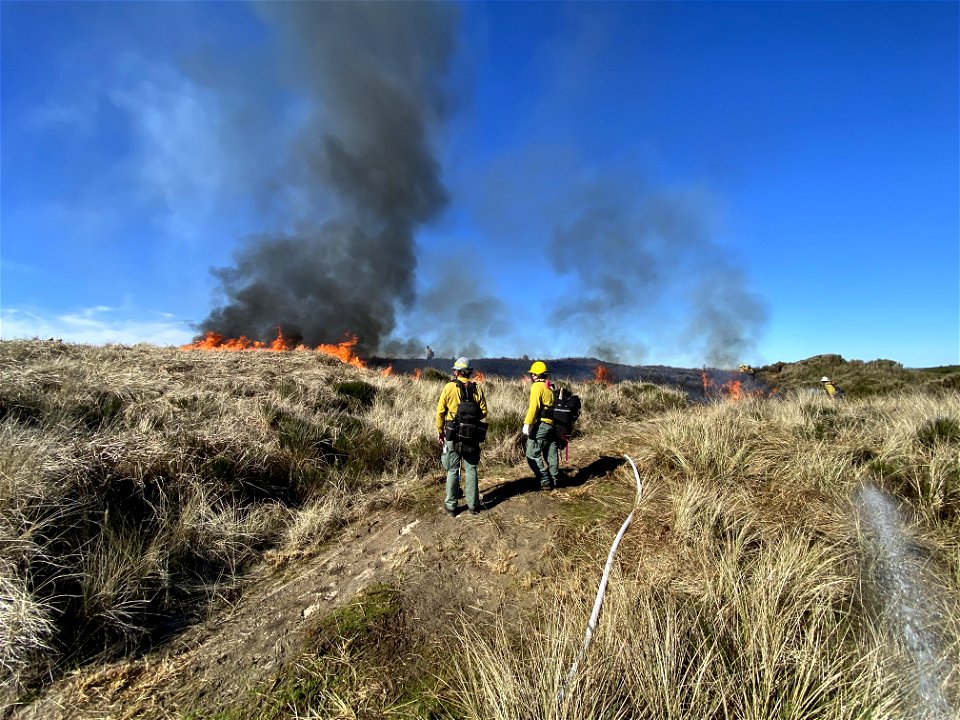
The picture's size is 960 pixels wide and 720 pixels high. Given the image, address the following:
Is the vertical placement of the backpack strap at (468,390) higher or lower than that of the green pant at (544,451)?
higher

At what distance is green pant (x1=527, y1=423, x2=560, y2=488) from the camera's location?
23.9 ft

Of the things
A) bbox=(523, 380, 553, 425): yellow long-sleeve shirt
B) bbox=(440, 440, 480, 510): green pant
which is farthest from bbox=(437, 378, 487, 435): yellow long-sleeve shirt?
bbox=(523, 380, 553, 425): yellow long-sleeve shirt

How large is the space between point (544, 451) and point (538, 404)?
2.69 feet

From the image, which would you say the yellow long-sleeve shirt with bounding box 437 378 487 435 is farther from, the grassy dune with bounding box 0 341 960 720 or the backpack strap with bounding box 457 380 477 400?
the grassy dune with bounding box 0 341 960 720

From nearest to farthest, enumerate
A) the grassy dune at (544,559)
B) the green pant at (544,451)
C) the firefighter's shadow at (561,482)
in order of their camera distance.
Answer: the grassy dune at (544,559)
the firefighter's shadow at (561,482)
the green pant at (544,451)

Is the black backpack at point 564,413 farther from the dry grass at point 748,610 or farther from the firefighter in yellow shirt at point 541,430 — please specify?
the dry grass at point 748,610

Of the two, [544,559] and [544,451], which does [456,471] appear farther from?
[544,559]

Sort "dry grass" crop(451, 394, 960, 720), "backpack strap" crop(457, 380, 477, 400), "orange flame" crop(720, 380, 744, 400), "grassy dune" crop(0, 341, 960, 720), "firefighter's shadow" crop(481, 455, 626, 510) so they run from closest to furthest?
"dry grass" crop(451, 394, 960, 720), "grassy dune" crop(0, 341, 960, 720), "backpack strap" crop(457, 380, 477, 400), "firefighter's shadow" crop(481, 455, 626, 510), "orange flame" crop(720, 380, 744, 400)

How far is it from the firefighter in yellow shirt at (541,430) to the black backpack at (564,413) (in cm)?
8

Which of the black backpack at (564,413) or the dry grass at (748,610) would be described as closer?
the dry grass at (748,610)

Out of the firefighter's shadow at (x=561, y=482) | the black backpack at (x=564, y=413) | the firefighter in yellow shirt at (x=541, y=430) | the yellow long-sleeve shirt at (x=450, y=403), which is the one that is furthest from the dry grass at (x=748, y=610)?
the yellow long-sleeve shirt at (x=450, y=403)

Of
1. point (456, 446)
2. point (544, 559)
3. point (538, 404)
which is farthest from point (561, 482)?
point (544, 559)

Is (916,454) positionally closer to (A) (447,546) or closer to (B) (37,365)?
(A) (447,546)

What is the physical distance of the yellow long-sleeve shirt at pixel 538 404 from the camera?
7.19 m
